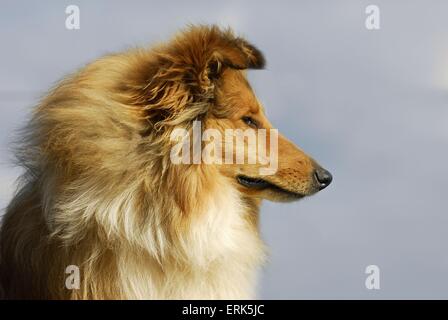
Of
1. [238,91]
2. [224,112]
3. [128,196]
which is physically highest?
[238,91]

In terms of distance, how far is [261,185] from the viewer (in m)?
8.64

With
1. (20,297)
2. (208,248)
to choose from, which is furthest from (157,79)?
(20,297)

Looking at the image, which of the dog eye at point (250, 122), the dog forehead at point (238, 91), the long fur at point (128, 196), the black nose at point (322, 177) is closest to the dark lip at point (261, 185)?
the long fur at point (128, 196)

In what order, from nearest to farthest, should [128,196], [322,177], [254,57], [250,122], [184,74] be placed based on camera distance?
[128,196] → [184,74] → [250,122] → [322,177] → [254,57]

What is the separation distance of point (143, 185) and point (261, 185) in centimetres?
122

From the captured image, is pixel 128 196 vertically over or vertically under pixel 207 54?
under

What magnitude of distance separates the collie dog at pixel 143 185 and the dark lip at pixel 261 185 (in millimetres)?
13

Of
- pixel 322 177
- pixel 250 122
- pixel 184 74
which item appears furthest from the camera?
pixel 322 177

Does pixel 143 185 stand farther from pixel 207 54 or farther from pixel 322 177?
pixel 322 177

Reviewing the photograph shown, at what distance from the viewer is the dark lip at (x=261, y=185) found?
8.55 meters

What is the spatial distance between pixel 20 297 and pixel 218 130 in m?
2.46

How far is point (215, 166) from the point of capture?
8.36 meters

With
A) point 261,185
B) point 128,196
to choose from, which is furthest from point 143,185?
point 261,185

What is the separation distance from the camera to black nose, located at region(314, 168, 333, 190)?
344 inches
